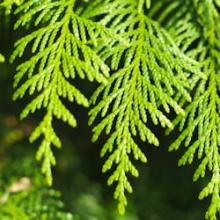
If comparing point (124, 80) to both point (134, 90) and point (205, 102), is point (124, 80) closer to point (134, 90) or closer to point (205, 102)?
point (134, 90)

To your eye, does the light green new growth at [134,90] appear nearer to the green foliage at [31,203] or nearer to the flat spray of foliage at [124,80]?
the flat spray of foliage at [124,80]

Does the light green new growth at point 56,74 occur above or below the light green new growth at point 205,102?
above

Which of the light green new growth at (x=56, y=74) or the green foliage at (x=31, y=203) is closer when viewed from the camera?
the light green new growth at (x=56, y=74)

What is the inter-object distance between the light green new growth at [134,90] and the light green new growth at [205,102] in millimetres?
85

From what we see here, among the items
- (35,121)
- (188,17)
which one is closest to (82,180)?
(35,121)

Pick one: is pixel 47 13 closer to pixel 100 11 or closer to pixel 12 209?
pixel 100 11

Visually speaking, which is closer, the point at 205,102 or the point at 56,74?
the point at 56,74

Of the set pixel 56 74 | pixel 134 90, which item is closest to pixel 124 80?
pixel 134 90

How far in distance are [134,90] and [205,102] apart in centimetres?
24

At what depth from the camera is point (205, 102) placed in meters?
1.62

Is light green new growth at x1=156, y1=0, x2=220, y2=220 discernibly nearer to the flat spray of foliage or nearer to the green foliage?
the flat spray of foliage

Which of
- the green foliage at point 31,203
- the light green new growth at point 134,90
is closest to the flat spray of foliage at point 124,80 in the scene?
the light green new growth at point 134,90

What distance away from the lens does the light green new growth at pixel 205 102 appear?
151 centimetres

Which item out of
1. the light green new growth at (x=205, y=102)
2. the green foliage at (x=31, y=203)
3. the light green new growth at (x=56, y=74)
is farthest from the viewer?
the green foliage at (x=31, y=203)
